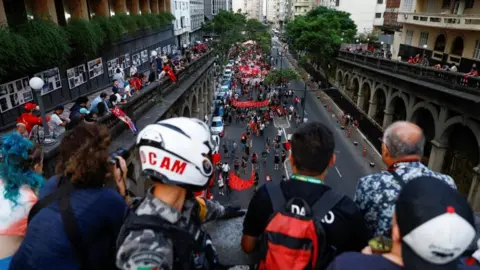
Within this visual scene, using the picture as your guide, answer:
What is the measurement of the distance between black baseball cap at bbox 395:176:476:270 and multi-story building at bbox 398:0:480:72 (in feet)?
87.1

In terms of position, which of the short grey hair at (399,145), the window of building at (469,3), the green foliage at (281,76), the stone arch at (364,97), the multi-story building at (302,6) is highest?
the multi-story building at (302,6)

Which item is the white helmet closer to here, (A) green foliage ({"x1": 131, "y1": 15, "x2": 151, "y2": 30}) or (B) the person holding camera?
(B) the person holding camera

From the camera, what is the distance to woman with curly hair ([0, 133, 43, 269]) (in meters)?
2.94

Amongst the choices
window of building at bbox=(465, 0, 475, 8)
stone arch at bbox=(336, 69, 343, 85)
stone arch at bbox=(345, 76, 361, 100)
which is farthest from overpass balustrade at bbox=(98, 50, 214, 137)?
stone arch at bbox=(336, 69, 343, 85)

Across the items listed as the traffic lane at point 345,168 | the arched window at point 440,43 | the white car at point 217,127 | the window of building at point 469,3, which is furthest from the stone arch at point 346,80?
the white car at point 217,127

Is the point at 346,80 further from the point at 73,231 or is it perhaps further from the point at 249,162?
the point at 73,231

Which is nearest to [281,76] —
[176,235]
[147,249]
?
[176,235]

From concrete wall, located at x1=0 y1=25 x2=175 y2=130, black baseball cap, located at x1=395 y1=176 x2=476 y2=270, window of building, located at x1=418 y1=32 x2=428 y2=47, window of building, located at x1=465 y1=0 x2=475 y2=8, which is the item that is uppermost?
window of building, located at x1=465 y1=0 x2=475 y2=8

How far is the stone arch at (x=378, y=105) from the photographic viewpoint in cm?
3369

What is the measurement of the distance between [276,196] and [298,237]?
14.7 inches

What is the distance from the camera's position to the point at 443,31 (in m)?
28.2

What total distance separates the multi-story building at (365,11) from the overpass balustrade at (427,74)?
31388 millimetres

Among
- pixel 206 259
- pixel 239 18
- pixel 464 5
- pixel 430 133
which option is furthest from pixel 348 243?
pixel 239 18

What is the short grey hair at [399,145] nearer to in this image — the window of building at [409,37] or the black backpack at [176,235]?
the black backpack at [176,235]
